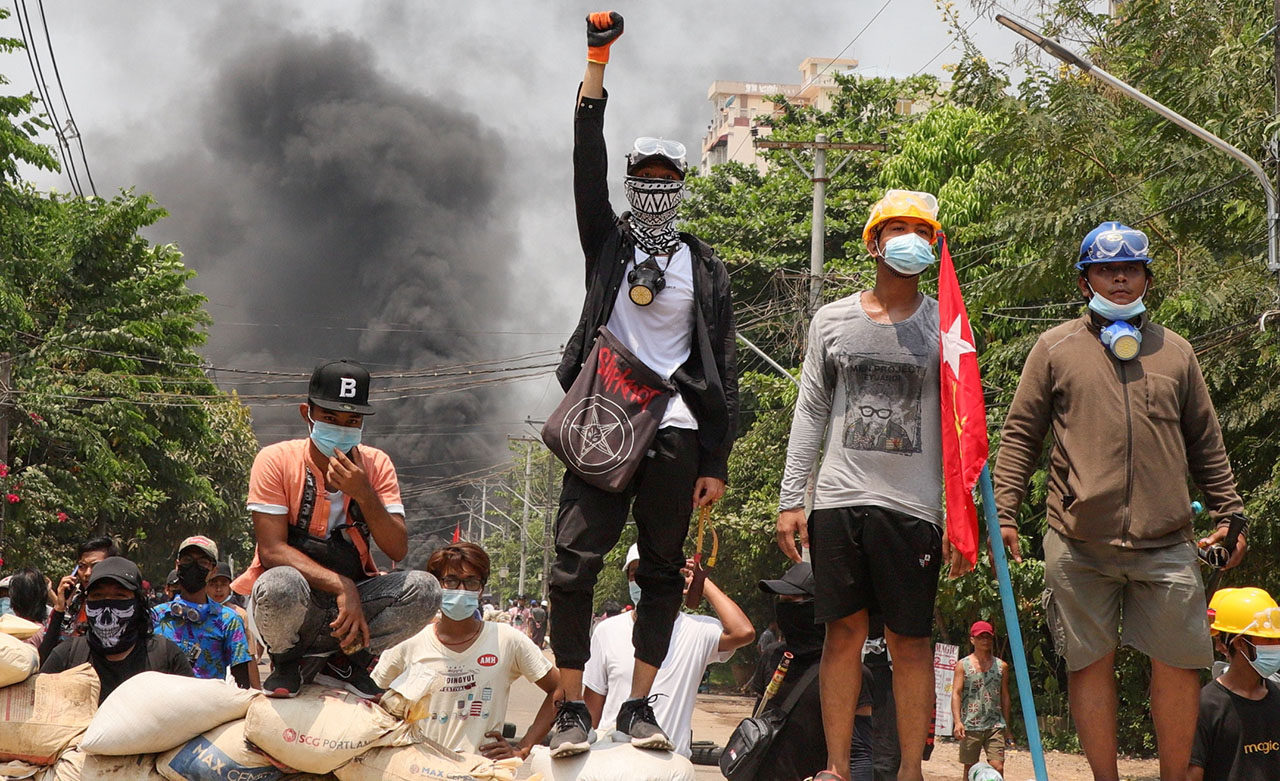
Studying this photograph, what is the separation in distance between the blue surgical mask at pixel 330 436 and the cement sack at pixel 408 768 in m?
1.13

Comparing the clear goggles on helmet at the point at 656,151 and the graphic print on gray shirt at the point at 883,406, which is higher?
the clear goggles on helmet at the point at 656,151

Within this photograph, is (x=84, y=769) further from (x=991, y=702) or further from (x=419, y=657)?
(x=991, y=702)

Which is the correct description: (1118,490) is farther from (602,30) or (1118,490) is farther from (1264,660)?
(602,30)

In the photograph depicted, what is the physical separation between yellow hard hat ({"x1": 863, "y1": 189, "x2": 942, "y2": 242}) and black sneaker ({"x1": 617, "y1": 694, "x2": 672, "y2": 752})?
6.17ft

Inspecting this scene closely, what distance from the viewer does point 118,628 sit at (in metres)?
6.24

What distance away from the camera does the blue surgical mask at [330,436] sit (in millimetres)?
5023

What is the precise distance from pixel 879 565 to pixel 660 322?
1197 millimetres

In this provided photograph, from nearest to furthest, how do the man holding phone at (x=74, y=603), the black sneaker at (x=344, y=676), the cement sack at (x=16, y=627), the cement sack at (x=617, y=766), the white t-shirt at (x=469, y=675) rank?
the cement sack at (x=617, y=766) < the black sneaker at (x=344, y=676) < the cement sack at (x=16, y=627) < the man holding phone at (x=74, y=603) < the white t-shirt at (x=469, y=675)

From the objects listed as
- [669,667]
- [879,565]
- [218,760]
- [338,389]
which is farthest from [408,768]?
[669,667]

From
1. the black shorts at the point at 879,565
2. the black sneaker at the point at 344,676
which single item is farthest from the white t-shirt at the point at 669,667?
the black shorts at the point at 879,565

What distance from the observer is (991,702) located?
1381 centimetres

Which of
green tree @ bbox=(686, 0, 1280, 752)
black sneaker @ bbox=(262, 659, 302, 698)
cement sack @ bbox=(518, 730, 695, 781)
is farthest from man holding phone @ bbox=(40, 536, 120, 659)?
green tree @ bbox=(686, 0, 1280, 752)

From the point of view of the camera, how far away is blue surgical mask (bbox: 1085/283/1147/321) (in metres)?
5.05

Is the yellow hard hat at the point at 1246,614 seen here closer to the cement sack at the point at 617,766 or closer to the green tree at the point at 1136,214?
the cement sack at the point at 617,766
